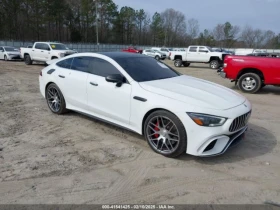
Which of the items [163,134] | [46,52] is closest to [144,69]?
[163,134]

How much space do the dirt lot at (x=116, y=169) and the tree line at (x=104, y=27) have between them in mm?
46957

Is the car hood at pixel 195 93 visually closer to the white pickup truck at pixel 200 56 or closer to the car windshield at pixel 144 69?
the car windshield at pixel 144 69

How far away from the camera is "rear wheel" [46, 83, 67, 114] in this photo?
531cm

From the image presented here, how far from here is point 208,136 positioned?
10.6 ft

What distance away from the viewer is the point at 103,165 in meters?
3.39

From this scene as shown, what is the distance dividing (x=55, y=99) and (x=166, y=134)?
3154mm

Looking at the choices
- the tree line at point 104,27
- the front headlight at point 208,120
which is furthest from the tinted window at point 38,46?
the tree line at point 104,27

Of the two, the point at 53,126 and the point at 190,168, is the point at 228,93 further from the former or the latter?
the point at 53,126

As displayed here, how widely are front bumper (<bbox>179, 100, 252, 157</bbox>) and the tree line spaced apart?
48.1m

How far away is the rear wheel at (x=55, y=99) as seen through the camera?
5309 millimetres

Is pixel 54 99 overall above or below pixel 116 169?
above

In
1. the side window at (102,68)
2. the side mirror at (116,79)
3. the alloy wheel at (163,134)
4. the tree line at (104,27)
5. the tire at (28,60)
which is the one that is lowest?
the alloy wheel at (163,134)

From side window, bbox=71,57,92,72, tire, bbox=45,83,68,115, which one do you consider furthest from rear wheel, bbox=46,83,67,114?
side window, bbox=71,57,92,72

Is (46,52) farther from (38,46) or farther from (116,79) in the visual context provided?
(116,79)
